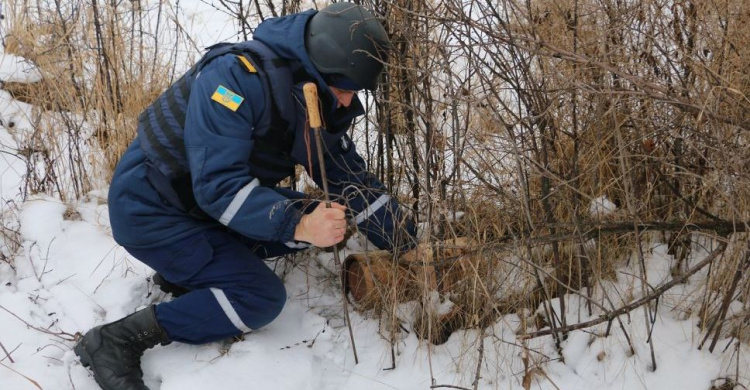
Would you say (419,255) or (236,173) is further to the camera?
(419,255)

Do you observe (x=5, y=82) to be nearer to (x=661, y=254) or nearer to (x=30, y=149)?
(x=30, y=149)

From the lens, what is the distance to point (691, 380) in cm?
242

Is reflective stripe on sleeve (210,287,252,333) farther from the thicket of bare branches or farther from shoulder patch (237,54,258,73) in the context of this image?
shoulder patch (237,54,258,73)

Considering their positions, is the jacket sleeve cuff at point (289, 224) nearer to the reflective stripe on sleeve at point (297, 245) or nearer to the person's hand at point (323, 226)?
the person's hand at point (323, 226)

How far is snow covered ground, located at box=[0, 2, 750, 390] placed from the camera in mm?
2482

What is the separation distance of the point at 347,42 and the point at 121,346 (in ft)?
4.21

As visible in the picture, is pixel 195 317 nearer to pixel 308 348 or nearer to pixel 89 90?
pixel 308 348

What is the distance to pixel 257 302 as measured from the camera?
103 inches

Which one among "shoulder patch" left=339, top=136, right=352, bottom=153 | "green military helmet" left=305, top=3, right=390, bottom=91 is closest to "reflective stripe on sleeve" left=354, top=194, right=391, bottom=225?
"shoulder patch" left=339, top=136, right=352, bottom=153

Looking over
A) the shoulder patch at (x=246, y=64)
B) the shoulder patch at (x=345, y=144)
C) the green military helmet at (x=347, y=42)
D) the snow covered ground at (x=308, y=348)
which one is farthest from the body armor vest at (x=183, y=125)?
the snow covered ground at (x=308, y=348)

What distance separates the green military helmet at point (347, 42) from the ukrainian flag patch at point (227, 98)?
28cm

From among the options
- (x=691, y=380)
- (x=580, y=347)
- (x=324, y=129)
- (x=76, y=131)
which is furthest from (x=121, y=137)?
(x=691, y=380)

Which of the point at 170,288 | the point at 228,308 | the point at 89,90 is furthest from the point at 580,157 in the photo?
the point at 89,90

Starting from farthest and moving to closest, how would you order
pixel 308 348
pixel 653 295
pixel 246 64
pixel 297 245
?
1. pixel 297 245
2. pixel 308 348
3. pixel 246 64
4. pixel 653 295
